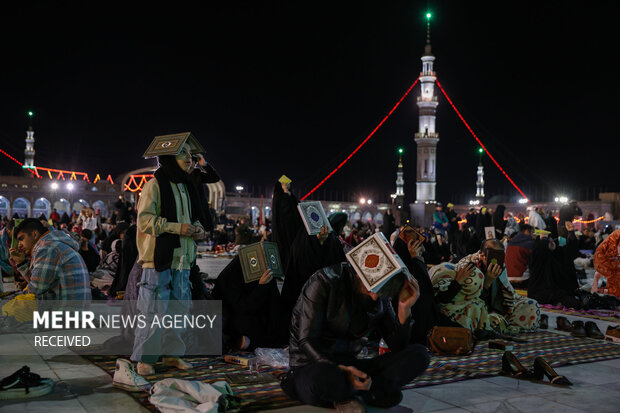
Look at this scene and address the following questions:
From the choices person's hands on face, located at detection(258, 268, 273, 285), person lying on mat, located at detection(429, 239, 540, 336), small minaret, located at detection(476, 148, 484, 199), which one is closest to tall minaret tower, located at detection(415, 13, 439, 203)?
small minaret, located at detection(476, 148, 484, 199)

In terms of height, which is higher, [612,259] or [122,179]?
[122,179]

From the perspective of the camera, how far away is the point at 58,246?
4.47 metres

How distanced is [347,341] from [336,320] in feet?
0.52

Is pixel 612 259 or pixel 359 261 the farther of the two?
pixel 612 259

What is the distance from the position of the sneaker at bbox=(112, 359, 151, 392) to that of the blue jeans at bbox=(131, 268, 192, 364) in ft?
0.83

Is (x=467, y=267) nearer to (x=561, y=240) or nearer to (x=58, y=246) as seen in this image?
(x=58, y=246)

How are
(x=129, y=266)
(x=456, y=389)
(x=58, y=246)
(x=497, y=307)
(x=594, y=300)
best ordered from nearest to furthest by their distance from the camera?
(x=456, y=389) → (x=58, y=246) → (x=497, y=307) → (x=129, y=266) → (x=594, y=300)

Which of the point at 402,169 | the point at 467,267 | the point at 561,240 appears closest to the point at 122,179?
the point at 402,169

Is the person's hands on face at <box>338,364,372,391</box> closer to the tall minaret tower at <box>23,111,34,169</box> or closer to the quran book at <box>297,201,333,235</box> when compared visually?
the quran book at <box>297,201,333,235</box>

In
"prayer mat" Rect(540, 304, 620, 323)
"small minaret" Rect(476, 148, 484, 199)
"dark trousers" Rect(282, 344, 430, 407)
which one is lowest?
"prayer mat" Rect(540, 304, 620, 323)

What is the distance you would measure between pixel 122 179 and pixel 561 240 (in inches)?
1436

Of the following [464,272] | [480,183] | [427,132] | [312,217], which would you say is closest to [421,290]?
[464,272]

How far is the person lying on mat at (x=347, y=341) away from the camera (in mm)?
2350

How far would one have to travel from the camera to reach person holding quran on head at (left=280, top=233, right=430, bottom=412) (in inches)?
91.3
